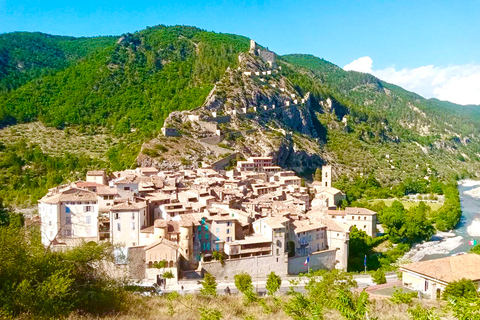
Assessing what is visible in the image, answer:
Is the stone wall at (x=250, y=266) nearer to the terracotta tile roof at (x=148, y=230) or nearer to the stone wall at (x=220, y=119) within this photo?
the terracotta tile roof at (x=148, y=230)

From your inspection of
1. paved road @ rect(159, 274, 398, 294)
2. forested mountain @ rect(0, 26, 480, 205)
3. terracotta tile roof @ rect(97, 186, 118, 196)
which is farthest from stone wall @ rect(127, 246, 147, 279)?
forested mountain @ rect(0, 26, 480, 205)

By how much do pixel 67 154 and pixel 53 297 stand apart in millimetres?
50090

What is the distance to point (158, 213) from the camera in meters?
27.5

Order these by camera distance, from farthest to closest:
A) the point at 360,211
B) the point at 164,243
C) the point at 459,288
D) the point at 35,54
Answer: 1. the point at 35,54
2. the point at 360,211
3. the point at 164,243
4. the point at 459,288

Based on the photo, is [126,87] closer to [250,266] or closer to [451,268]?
[250,266]

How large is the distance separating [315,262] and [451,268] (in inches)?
318

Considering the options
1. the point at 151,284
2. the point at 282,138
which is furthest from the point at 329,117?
the point at 151,284

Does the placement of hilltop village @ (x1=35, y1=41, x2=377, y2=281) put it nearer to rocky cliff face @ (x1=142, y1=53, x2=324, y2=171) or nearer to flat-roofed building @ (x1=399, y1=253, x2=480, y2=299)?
flat-roofed building @ (x1=399, y1=253, x2=480, y2=299)

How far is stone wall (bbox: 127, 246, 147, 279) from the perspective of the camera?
21656 millimetres

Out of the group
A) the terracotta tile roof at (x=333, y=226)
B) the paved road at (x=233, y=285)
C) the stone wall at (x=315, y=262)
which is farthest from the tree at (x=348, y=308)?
the terracotta tile roof at (x=333, y=226)

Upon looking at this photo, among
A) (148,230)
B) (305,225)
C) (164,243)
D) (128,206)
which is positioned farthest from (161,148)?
(164,243)

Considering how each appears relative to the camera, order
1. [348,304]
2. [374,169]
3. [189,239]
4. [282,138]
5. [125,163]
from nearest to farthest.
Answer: [348,304]
[189,239]
[125,163]
[282,138]
[374,169]

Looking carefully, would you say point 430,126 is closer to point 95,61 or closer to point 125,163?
point 95,61

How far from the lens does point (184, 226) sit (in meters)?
23.0
